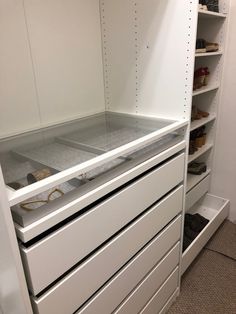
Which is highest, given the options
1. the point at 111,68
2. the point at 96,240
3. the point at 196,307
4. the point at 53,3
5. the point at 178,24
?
the point at 53,3

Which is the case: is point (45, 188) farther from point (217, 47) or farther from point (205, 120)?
point (217, 47)

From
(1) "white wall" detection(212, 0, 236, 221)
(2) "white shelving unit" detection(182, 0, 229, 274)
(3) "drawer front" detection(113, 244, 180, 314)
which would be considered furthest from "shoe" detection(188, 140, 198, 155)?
(3) "drawer front" detection(113, 244, 180, 314)

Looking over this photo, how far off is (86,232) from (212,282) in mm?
1239

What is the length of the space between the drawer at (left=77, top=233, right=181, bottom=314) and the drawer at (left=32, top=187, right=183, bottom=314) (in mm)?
23

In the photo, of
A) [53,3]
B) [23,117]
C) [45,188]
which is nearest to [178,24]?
[53,3]

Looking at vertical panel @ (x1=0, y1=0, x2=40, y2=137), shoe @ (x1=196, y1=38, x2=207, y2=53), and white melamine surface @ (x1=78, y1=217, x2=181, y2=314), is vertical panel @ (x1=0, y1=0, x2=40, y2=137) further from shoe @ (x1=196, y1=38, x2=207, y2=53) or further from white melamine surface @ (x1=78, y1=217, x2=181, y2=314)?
shoe @ (x1=196, y1=38, x2=207, y2=53)

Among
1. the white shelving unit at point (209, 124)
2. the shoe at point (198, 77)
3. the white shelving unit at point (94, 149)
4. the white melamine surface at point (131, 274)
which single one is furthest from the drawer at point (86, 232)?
the shoe at point (198, 77)

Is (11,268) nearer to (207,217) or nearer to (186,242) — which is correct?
(186,242)

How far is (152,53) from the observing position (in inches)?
50.0

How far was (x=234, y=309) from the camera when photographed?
59.1 inches

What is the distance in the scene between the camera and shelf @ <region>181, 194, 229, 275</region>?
5.51 ft

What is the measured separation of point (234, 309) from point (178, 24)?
1.56 metres

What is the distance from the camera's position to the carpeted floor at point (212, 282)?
1.53 m

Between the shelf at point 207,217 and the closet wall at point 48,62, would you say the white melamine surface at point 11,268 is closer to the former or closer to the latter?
the closet wall at point 48,62
